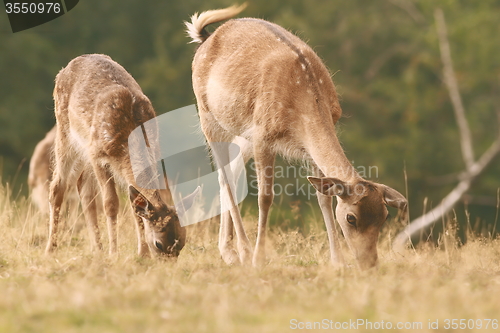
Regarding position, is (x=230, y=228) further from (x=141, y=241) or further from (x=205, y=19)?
(x=205, y=19)

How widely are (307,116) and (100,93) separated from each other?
2545 millimetres

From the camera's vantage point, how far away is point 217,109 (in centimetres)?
775

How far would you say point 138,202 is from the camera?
6773 mm

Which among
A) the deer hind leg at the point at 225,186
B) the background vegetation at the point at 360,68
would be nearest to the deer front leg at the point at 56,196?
the deer hind leg at the point at 225,186

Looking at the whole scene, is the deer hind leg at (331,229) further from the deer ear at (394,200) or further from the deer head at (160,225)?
the deer head at (160,225)

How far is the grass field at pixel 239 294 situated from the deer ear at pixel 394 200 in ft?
1.92

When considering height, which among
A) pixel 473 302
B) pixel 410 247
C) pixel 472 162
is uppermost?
pixel 473 302

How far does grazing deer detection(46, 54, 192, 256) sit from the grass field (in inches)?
15.3

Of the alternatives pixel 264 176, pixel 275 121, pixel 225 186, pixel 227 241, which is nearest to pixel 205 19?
pixel 225 186

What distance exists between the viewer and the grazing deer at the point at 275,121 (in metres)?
6.13

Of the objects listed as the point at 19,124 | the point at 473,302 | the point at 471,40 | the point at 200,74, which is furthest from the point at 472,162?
the point at 473,302

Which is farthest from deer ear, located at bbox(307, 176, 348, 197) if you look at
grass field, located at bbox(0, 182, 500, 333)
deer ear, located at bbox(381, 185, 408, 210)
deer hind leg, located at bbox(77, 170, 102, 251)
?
deer hind leg, located at bbox(77, 170, 102, 251)

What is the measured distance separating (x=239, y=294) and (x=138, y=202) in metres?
2.25

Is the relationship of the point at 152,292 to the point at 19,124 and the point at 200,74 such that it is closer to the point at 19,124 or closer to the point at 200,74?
the point at 200,74
